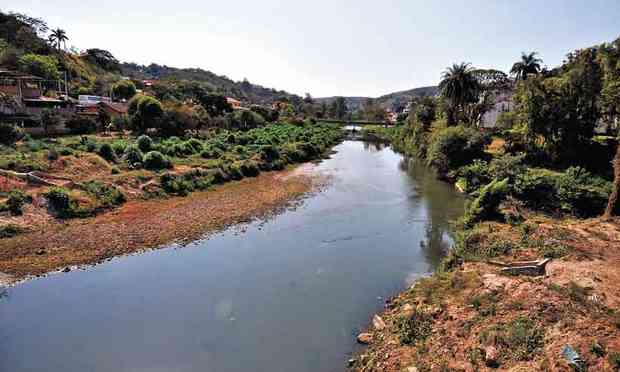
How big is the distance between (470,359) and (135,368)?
8772 mm

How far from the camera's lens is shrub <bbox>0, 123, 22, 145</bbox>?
31203 mm

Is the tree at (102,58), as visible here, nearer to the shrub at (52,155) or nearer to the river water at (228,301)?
the shrub at (52,155)

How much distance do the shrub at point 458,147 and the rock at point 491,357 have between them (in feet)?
87.5

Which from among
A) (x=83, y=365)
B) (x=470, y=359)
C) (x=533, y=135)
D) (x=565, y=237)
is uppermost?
(x=533, y=135)

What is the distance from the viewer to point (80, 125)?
140 ft

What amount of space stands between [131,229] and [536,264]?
19.0 meters

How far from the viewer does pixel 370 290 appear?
13.9 m

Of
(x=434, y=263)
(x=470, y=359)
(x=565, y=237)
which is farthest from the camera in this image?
(x=434, y=263)

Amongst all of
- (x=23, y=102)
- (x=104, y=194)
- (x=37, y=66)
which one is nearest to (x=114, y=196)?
(x=104, y=194)

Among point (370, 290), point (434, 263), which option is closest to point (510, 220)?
point (434, 263)

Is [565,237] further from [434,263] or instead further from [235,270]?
[235,270]

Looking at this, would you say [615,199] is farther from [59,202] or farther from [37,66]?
[37,66]

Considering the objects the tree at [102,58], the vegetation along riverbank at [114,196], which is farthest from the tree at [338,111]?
the vegetation along riverbank at [114,196]

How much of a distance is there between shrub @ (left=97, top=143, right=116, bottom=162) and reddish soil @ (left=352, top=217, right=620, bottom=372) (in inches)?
1093
